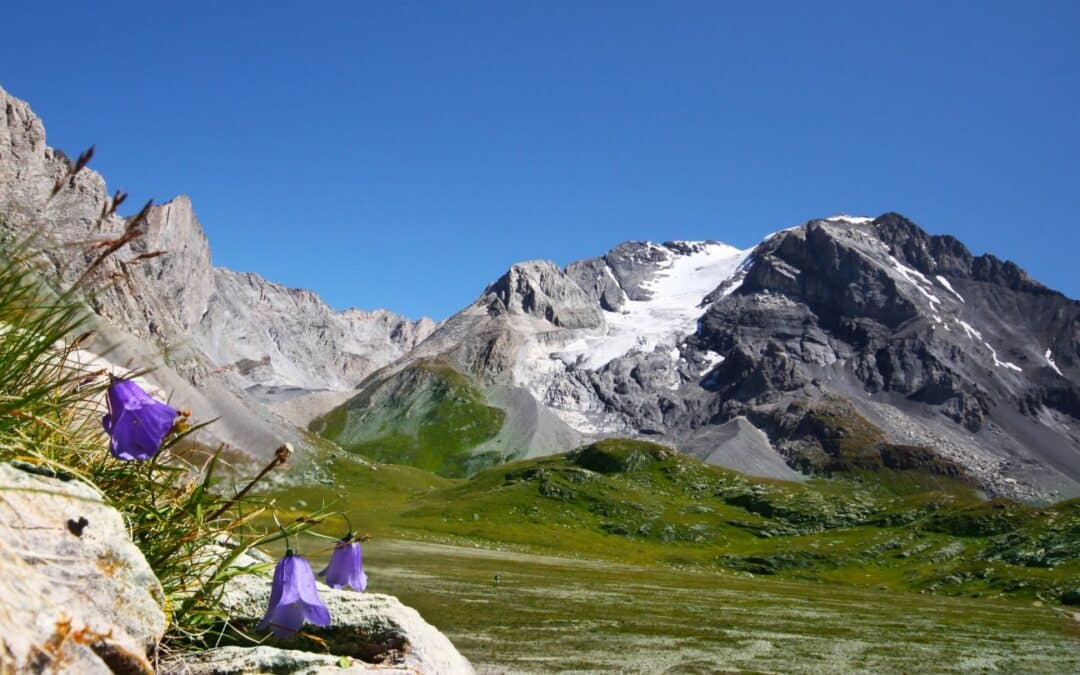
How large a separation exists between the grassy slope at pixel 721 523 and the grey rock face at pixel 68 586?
4006 inches

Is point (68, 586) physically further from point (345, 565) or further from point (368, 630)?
point (368, 630)

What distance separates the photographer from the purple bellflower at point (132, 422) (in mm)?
5249

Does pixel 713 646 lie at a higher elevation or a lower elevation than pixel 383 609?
lower

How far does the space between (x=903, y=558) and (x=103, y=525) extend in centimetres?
13577

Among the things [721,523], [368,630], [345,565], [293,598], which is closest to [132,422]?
[293,598]

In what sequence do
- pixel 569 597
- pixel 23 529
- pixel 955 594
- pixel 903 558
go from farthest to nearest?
1. pixel 903 558
2. pixel 955 594
3. pixel 569 597
4. pixel 23 529

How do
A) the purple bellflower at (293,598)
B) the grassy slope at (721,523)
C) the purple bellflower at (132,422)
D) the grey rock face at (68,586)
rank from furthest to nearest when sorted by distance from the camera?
the grassy slope at (721,523)
the purple bellflower at (293,598)
the purple bellflower at (132,422)
the grey rock face at (68,586)

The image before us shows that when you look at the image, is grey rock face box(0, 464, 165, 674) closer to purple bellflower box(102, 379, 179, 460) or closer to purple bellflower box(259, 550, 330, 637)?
purple bellflower box(102, 379, 179, 460)

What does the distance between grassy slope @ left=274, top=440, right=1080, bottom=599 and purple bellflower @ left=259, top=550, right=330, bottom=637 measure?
100 metres

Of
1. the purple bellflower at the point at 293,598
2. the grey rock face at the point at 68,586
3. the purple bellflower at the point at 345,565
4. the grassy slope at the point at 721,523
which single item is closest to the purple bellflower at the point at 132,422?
the grey rock face at the point at 68,586

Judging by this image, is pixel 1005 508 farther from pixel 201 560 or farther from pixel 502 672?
pixel 201 560

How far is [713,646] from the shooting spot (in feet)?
105

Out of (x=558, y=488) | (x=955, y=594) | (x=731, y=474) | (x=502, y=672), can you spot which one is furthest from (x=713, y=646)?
(x=731, y=474)

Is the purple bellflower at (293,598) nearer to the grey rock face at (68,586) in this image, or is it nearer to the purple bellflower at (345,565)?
the purple bellflower at (345,565)
